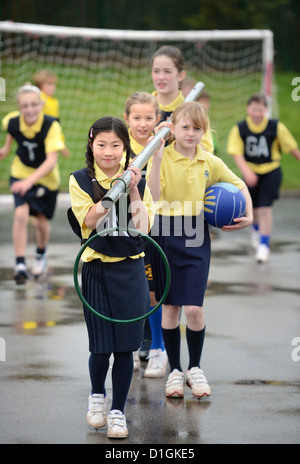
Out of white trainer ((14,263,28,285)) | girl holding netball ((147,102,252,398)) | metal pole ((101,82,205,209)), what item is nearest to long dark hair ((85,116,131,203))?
metal pole ((101,82,205,209))

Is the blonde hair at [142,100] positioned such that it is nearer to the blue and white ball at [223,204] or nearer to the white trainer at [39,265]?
the blue and white ball at [223,204]

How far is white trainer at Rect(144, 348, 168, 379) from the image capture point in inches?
213

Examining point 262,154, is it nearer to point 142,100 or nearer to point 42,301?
point 42,301

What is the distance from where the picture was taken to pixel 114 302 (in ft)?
14.3

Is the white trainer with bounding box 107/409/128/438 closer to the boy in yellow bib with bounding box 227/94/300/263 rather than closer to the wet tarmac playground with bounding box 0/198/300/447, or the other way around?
the wet tarmac playground with bounding box 0/198/300/447

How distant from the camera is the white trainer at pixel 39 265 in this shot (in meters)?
8.49

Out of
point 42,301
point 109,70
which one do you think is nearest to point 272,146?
point 42,301

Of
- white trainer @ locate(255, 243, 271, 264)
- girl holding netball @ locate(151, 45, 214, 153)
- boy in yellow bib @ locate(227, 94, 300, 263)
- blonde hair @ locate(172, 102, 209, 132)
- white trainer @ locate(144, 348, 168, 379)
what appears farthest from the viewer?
boy in yellow bib @ locate(227, 94, 300, 263)

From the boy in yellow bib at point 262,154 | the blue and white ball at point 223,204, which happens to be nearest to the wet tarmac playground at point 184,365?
the boy in yellow bib at point 262,154

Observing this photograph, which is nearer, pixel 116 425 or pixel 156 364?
pixel 116 425

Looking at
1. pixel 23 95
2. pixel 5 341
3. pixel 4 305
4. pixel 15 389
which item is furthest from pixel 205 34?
pixel 15 389

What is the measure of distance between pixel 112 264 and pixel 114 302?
19cm

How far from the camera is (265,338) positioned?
625 cm

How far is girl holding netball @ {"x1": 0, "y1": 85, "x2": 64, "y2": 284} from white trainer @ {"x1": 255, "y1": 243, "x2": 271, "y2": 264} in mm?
2305
